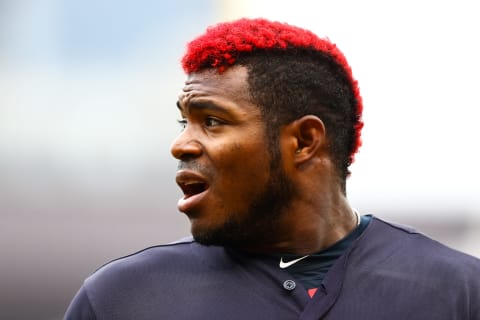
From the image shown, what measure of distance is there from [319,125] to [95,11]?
439 cm

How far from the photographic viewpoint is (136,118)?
6.74 metres

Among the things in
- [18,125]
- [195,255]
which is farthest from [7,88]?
[195,255]

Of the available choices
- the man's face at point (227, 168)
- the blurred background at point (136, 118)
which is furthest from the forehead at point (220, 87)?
the blurred background at point (136, 118)

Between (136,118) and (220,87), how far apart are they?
445 centimetres

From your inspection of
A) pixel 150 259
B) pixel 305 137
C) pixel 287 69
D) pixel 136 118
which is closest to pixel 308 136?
pixel 305 137

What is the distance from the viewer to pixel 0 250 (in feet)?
20.6

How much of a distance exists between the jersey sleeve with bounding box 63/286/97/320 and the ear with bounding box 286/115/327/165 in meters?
0.68

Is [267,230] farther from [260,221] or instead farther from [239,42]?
[239,42]

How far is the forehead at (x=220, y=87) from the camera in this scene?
235 cm

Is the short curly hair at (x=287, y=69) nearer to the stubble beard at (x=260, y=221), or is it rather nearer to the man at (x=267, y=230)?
the man at (x=267, y=230)

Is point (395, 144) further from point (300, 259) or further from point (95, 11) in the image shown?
point (300, 259)

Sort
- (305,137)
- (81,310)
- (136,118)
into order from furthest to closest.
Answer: (136,118) < (305,137) < (81,310)

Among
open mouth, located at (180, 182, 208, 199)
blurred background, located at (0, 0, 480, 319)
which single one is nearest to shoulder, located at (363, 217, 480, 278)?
open mouth, located at (180, 182, 208, 199)

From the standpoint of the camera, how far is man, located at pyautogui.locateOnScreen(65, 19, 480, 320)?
2252 mm
